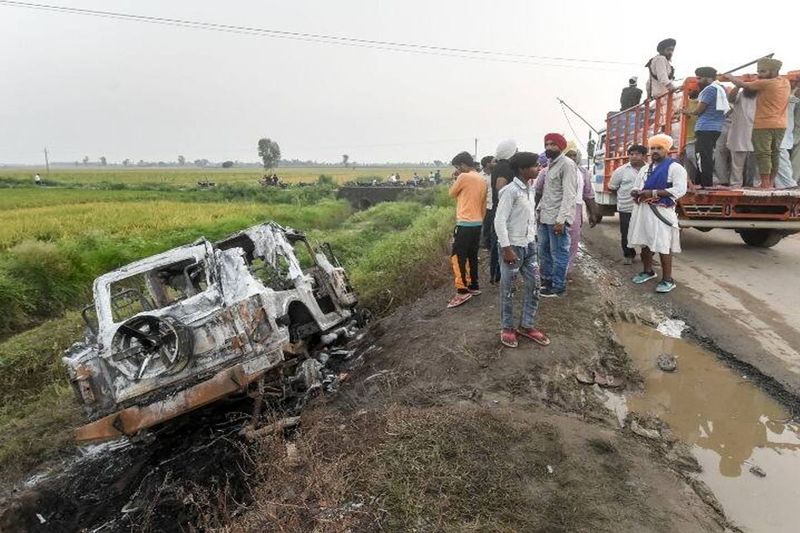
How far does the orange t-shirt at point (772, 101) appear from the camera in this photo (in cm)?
731

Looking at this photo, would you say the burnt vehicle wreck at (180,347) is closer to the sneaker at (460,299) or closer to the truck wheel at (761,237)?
the sneaker at (460,299)

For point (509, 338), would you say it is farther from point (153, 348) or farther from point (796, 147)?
point (796, 147)

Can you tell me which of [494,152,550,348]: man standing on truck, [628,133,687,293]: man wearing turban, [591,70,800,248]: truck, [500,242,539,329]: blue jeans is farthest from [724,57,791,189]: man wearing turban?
[500,242,539,329]: blue jeans

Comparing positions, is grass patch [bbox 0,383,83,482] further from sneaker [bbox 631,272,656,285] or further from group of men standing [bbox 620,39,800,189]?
group of men standing [bbox 620,39,800,189]

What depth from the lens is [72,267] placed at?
1173 cm

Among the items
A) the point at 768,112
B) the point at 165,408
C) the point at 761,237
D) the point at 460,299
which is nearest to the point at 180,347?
the point at 165,408

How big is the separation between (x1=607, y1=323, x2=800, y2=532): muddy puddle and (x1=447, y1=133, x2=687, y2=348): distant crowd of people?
3.48ft

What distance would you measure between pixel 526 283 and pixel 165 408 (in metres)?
3.41

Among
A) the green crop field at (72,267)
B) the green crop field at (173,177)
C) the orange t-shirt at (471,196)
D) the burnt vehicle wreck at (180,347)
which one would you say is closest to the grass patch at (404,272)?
the green crop field at (72,267)

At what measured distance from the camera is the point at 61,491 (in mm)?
4922

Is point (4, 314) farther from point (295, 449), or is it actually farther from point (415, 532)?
point (415, 532)

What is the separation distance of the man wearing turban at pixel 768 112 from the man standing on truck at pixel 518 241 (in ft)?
16.3

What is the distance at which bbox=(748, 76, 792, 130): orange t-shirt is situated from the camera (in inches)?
288

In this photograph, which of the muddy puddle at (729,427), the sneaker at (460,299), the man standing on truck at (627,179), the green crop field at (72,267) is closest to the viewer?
the muddy puddle at (729,427)
